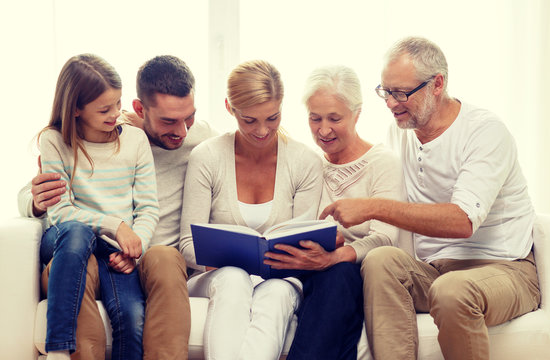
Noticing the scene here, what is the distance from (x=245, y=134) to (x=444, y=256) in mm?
798

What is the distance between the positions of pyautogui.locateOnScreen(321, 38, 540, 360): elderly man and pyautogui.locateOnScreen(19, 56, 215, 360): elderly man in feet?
1.79

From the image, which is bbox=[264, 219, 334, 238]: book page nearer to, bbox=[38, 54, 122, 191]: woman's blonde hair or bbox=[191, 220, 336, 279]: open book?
bbox=[191, 220, 336, 279]: open book

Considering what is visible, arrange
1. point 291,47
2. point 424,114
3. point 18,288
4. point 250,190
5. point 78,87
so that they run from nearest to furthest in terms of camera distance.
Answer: point 18,288
point 78,87
point 424,114
point 250,190
point 291,47

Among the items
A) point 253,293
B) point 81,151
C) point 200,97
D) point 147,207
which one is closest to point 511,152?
point 253,293

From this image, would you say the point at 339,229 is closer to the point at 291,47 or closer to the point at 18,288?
the point at 18,288

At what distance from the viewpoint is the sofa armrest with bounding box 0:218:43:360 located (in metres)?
1.77

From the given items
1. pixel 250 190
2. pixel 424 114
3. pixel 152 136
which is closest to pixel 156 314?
pixel 250 190

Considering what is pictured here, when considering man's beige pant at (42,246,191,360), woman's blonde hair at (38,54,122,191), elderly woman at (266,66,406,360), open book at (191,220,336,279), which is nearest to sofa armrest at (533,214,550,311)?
elderly woman at (266,66,406,360)

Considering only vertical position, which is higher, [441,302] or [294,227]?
[294,227]

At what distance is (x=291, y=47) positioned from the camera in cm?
303

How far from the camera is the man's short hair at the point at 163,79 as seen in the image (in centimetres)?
206

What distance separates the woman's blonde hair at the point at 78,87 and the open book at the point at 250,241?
485 millimetres

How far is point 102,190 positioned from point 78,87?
0.34 meters

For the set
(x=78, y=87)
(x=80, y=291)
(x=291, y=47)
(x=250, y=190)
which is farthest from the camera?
(x=291, y=47)
